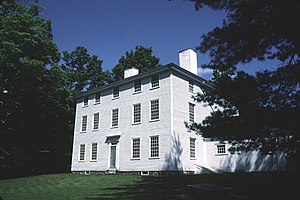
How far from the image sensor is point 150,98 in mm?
21891

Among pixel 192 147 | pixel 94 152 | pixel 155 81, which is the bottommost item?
pixel 94 152

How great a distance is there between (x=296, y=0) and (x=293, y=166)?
5329 mm

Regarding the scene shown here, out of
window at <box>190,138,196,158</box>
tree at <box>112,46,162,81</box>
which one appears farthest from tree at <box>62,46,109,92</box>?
window at <box>190,138,196,158</box>

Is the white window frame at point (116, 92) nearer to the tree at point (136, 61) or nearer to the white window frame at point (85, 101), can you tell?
the white window frame at point (85, 101)

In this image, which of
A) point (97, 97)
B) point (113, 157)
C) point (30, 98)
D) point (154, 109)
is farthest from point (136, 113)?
point (30, 98)

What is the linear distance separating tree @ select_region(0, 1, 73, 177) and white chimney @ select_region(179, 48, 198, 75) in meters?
12.6

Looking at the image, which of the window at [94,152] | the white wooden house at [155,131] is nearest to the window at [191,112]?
the white wooden house at [155,131]

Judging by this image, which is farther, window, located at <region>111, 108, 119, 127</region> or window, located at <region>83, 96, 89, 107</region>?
window, located at <region>83, 96, 89, 107</region>

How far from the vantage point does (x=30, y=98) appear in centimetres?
2895

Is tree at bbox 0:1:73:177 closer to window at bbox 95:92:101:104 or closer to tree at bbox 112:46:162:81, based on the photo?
window at bbox 95:92:101:104

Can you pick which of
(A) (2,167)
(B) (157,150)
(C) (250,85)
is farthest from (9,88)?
(C) (250,85)

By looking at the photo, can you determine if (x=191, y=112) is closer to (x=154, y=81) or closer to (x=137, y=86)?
(x=154, y=81)

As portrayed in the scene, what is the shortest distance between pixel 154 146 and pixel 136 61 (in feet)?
73.4

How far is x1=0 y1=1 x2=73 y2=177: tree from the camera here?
24062 mm
